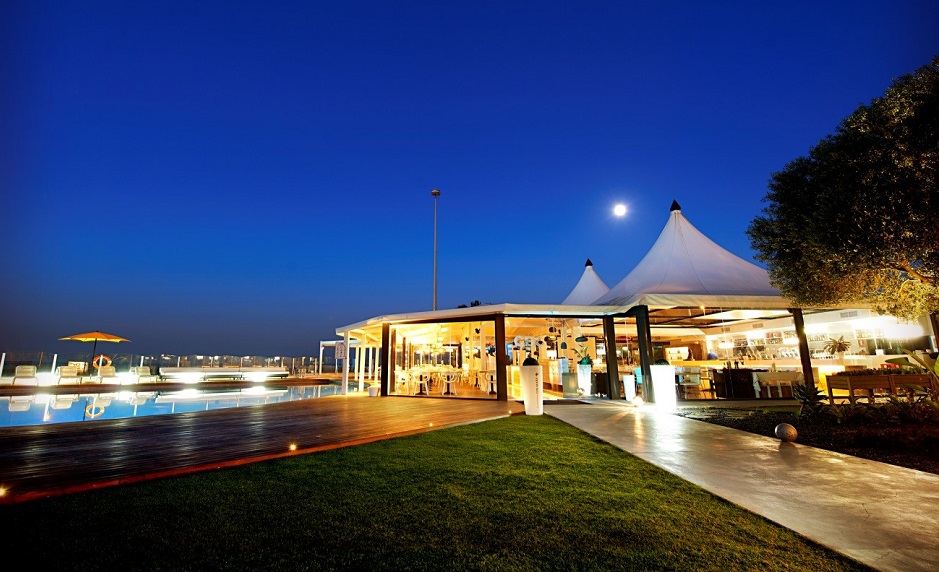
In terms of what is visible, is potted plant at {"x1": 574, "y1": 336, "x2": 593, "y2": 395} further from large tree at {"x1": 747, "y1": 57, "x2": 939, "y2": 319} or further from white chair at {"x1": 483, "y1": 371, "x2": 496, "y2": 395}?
large tree at {"x1": 747, "y1": 57, "x2": 939, "y2": 319}

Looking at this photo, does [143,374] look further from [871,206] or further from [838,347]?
[838,347]

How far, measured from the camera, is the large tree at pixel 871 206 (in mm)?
4914

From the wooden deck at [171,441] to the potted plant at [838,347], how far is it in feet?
45.6

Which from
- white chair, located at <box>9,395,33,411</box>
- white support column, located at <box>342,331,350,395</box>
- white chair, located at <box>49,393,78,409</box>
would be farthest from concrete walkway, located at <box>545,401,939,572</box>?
white chair, located at <box>9,395,33,411</box>

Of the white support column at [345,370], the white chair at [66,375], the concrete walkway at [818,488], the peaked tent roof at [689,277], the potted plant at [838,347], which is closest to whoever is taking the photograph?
the concrete walkway at [818,488]

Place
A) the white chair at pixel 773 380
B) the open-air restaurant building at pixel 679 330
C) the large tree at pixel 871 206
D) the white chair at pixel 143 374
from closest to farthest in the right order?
the large tree at pixel 871 206
the open-air restaurant building at pixel 679 330
the white chair at pixel 773 380
the white chair at pixel 143 374

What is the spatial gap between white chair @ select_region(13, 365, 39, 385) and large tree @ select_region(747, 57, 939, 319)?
26.9 meters

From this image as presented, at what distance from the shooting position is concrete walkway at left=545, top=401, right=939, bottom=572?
1.99 meters

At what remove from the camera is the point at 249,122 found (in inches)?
829

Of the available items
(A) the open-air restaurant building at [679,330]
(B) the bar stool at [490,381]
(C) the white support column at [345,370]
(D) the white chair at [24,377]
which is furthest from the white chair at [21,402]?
(B) the bar stool at [490,381]

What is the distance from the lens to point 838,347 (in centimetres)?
1334

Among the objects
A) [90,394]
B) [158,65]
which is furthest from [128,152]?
[90,394]

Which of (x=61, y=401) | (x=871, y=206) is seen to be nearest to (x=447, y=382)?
(x=61, y=401)

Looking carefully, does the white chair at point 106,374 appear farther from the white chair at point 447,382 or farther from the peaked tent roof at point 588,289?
the peaked tent roof at point 588,289
